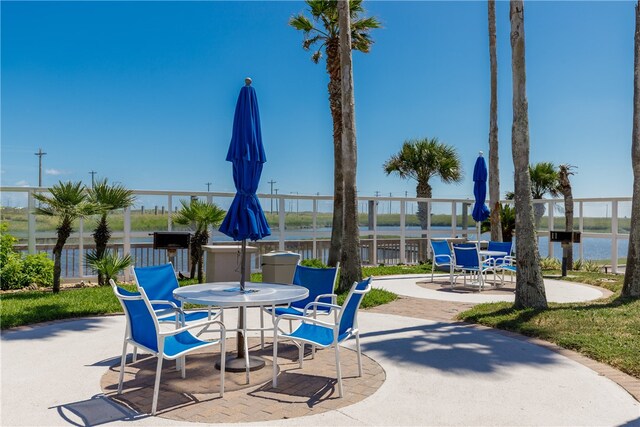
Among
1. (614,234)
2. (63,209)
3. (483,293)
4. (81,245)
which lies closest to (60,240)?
(63,209)

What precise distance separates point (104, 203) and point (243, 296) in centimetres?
563

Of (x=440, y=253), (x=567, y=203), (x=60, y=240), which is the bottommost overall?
(x=440, y=253)

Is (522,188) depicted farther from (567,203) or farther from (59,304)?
(567,203)

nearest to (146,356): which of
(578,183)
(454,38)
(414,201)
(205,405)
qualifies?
(205,405)

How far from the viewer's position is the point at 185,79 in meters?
20.9

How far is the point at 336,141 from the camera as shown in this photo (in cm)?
1231

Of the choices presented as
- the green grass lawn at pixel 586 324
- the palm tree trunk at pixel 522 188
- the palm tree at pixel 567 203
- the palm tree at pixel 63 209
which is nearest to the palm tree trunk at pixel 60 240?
the palm tree at pixel 63 209

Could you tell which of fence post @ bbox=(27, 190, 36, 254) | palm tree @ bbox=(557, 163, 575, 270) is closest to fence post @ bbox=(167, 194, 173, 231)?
fence post @ bbox=(27, 190, 36, 254)

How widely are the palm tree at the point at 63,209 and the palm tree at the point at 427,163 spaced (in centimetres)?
1330

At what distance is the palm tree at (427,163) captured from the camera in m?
18.8

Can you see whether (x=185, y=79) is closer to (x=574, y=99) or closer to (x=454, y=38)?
(x=454, y=38)

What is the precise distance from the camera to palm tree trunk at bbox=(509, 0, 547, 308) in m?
6.89

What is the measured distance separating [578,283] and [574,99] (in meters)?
6.36

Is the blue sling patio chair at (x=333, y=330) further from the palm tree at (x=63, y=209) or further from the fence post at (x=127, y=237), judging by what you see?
the fence post at (x=127, y=237)
